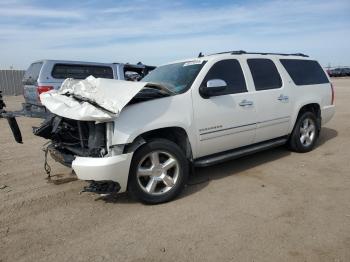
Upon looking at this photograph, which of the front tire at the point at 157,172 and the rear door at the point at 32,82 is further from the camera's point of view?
the rear door at the point at 32,82

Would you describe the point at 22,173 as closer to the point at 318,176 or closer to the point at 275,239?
the point at 275,239

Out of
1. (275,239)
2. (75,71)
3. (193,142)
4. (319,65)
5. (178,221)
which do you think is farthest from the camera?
(75,71)

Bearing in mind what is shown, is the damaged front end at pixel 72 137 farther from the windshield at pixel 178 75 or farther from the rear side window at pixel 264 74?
the rear side window at pixel 264 74

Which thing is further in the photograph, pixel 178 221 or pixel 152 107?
pixel 152 107

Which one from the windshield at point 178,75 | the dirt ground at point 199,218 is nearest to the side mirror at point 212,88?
the windshield at point 178,75

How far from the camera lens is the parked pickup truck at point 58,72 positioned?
969 cm

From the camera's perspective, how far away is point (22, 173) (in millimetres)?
5695

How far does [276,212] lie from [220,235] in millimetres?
845

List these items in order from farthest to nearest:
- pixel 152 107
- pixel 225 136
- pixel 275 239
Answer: pixel 225 136, pixel 152 107, pixel 275 239

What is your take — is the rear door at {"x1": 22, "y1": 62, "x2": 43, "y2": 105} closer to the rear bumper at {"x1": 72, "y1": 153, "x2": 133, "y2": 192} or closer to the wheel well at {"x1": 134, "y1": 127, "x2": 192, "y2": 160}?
the wheel well at {"x1": 134, "y1": 127, "x2": 192, "y2": 160}

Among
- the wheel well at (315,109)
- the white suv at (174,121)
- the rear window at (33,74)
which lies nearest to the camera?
the white suv at (174,121)

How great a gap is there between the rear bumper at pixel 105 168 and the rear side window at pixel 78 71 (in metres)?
6.61

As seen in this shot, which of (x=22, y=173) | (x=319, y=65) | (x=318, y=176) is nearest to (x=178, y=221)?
(x=318, y=176)

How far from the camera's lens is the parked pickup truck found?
969 centimetres
